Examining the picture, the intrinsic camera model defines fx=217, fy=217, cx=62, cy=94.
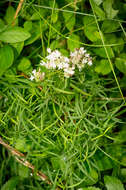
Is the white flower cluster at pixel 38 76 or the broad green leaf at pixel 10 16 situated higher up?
the broad green leaf at pixel 10 16

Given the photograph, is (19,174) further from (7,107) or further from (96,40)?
(96,40)

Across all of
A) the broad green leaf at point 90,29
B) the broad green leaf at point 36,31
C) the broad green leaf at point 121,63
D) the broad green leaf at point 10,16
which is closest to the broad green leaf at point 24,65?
the broad green leaf at point 36,31

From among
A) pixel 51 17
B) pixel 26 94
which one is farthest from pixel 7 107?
pixel 51 17

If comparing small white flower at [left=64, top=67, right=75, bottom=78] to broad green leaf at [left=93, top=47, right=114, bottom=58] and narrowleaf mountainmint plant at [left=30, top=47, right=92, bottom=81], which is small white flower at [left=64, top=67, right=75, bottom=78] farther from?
broad green leaf at [left=93, top=47, right=114, bottom=58]

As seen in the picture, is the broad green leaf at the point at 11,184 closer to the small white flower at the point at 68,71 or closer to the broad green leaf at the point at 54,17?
the small white flower at the point at 68,71

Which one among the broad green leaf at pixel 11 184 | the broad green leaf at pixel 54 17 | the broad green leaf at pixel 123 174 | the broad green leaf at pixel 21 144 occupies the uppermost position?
the broad green leaf at pixel 54 17

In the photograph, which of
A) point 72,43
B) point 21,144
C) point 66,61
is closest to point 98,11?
point 72,43

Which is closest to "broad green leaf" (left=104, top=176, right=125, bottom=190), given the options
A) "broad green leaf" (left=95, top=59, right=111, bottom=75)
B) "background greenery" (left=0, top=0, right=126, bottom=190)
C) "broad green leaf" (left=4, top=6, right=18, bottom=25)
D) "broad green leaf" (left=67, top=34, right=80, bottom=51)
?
"background greenery" (left=0, top=0, right=126, bottom=190)
